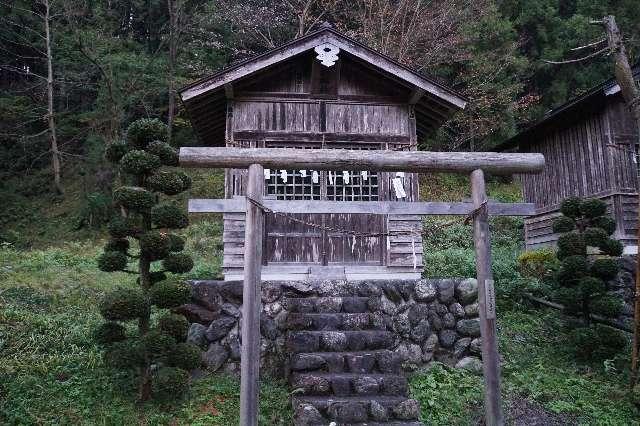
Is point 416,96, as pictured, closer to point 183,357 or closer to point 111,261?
point 111,261

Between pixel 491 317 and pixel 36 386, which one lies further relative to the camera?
pixel 36 386

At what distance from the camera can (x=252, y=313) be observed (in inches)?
261

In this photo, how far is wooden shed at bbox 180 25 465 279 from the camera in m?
11.1

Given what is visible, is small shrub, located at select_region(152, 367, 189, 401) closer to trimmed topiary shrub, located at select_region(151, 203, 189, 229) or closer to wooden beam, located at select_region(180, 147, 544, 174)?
trimmed topiary shrub, located at select_region(151, 203, 189, 229)

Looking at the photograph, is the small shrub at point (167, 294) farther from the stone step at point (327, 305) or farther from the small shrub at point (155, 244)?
the stone step at point (327, 305)

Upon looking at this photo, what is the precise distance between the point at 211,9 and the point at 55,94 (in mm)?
9266

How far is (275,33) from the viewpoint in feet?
83.4

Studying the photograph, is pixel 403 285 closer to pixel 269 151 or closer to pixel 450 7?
pixel 269 151

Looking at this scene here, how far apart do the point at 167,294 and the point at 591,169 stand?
1387cm

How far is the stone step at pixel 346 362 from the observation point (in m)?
8.16

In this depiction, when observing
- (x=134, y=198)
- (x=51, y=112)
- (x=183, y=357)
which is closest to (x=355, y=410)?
(x=183, y=357)

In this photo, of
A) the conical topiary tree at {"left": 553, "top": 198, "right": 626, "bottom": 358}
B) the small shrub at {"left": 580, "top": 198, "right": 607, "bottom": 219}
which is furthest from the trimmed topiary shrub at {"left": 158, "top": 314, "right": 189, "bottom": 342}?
the small shrub at {"left": 580, "top": 198, "right": 607, "bottom": 219}

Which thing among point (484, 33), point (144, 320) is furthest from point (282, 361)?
point (484, 33)

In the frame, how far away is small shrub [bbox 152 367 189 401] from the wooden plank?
1216 mm
